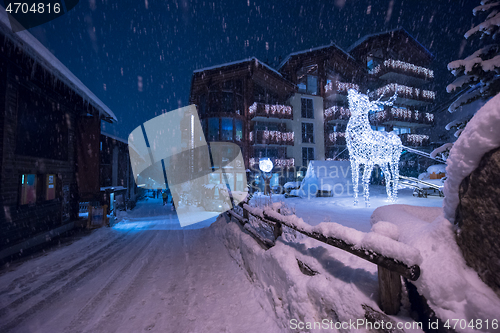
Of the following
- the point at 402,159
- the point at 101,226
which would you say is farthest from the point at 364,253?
the point at 402,159

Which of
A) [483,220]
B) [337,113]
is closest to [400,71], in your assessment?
[337,113]

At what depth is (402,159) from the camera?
71.6ft

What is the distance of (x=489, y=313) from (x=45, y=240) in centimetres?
1288

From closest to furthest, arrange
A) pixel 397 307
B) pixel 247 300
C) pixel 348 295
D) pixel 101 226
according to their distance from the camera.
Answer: pixel 397 307 → pixel 348 295 → pixel 247 300 → pixel 101 226

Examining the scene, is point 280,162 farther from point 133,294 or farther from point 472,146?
point 472,146

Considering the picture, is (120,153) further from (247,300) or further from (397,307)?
(397,307)

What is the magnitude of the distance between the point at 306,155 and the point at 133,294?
22.9 meters

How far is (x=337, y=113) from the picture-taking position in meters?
24.8

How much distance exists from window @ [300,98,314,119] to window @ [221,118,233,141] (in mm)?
8748

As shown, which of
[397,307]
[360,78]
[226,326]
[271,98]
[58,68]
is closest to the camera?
[397,307]

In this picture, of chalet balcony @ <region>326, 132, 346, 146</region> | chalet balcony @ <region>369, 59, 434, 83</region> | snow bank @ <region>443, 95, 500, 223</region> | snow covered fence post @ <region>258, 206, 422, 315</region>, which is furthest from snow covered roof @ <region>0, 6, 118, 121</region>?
chalet balcony @ <region>369, 59, 434, 83</region>

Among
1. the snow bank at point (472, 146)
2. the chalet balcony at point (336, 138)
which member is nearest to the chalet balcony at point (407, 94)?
the chalet balcony at point (336, 138)

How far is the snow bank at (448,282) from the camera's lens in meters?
1.53

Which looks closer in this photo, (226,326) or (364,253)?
(364,253)
